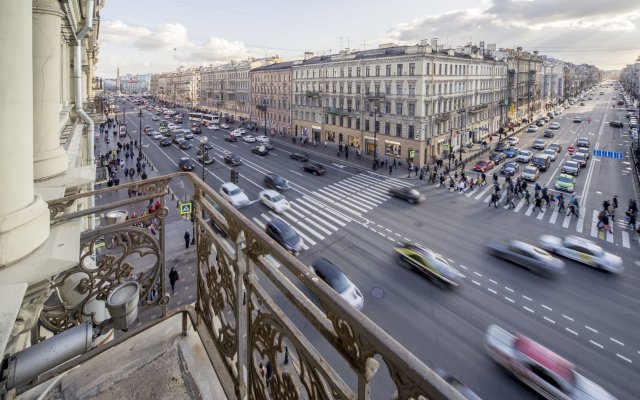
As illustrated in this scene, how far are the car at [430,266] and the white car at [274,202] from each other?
1156 cm

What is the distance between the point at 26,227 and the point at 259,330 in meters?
2.06

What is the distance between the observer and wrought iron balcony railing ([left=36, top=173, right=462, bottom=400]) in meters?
1.48

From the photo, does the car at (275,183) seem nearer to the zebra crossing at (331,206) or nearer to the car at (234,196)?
the zebra crossing at (331,206)

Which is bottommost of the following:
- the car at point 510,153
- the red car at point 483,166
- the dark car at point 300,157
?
the red car at point 483,166

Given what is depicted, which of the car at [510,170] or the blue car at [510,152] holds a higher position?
the blue car at [510,152]

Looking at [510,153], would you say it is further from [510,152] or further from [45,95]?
[45,95]

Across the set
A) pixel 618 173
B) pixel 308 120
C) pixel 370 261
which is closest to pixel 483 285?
pixel 370 261

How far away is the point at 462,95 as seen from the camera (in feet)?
158

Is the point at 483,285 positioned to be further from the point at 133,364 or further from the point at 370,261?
the point at 133,364

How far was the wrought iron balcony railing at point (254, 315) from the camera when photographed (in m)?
1.48

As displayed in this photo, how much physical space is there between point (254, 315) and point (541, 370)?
1075 cm

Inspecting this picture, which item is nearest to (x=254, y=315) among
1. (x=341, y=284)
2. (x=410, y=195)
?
(x=341, y=284)

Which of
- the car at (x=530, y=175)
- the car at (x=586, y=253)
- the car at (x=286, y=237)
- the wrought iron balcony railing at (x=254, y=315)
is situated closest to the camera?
the wrought iron balcony railing at (x=254, y=315)

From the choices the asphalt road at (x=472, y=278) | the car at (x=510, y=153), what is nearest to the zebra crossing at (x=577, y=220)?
the asphalt road at (x=472, y=278)
